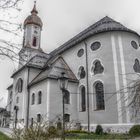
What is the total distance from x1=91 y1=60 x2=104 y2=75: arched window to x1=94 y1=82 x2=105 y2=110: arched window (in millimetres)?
1478

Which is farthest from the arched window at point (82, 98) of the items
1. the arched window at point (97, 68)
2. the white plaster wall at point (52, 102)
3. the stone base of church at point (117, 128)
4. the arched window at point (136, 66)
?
the arched window at point (136, 66)

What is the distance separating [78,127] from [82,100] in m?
3.36

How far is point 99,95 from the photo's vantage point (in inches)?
925

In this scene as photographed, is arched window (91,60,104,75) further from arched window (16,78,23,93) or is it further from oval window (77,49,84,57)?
arched window (16,78,23,93)

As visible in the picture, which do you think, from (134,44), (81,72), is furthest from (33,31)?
(134,44)

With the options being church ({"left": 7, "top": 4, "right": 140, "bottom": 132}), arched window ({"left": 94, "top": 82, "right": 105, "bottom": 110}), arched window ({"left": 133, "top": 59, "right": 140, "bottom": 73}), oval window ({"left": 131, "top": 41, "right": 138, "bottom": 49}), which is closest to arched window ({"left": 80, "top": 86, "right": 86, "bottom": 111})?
church ({"left": 7, "top": 4, "right": 140, "bottom": 132})

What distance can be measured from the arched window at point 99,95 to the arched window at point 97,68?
1.48 meters

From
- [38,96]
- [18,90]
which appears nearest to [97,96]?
[38,96]

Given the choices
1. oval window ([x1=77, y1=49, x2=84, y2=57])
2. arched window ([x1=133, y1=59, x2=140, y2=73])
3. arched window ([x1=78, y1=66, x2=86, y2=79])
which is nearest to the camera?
arched window ([x1=133, y1=59, x2=140, y2=73])

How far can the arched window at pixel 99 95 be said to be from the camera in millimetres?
22875

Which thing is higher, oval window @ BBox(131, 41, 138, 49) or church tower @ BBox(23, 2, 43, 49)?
church tower @ BBox(23, 2, 43, 49)

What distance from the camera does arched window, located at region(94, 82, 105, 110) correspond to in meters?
22.9

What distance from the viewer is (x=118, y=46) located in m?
23.3

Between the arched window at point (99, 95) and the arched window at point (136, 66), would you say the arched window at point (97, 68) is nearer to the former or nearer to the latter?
the arched window at point (99, 95)
